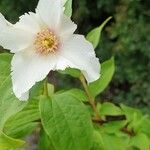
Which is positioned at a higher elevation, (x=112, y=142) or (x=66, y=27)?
(x=66, y=27)

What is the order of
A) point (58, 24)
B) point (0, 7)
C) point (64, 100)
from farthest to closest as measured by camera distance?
point (0, 7) < point (64, 100) < point (58, 24)

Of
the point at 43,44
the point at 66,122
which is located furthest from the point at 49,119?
the point at 43,44

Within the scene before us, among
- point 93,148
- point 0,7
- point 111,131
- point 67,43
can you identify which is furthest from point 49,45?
point 0,7

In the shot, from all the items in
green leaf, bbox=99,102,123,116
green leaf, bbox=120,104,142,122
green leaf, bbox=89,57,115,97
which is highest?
green leaf, bbox=89,57,115,97

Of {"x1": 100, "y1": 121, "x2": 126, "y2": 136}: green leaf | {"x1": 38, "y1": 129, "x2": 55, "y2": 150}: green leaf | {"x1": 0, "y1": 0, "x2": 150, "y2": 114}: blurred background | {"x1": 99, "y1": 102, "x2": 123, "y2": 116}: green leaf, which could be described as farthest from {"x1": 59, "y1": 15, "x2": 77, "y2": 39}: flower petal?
{"x1": 0, "y1": 0, "x2": 150, "y2": 114}: blurred background

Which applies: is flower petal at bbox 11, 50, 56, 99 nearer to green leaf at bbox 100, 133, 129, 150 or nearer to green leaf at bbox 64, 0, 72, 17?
green leaf at bbox 64, 0, 72, 17

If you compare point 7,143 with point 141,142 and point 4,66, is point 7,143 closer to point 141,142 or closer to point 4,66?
point 4,66

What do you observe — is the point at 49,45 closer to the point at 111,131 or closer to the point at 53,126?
the point at 53,126

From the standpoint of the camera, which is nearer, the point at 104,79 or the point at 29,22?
the point at 29,22
